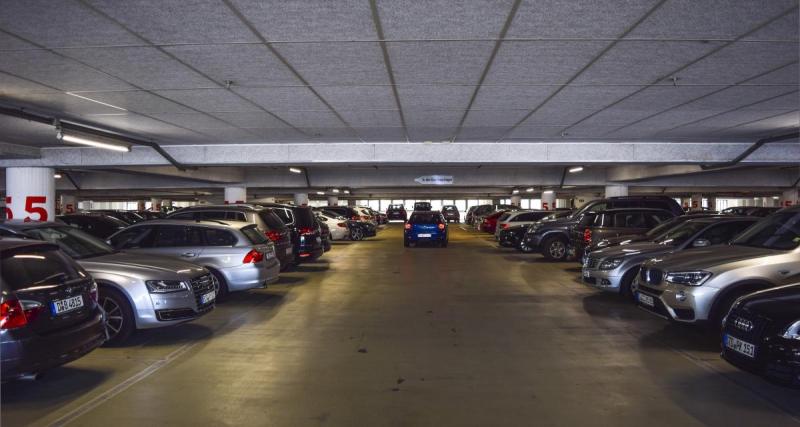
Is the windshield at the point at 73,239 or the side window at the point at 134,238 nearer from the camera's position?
the windshield at the point at 73,239

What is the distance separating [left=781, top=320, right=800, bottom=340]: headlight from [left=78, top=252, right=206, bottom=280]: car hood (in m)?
6.70

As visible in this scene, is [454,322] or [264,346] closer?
[264,346]

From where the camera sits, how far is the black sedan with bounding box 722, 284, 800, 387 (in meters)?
4.61

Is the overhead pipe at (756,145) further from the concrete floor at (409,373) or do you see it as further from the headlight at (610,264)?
the concrete floor at (409,373)

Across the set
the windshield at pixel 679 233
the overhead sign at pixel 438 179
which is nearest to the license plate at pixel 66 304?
the windshield at pixel 679 233

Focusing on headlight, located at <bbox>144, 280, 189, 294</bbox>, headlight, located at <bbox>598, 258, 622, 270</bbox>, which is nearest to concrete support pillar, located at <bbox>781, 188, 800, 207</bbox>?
headlight, located at <bbox>598, 258, 622, 270</bbox>

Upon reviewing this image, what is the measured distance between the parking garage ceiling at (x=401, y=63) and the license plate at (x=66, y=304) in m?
2.78

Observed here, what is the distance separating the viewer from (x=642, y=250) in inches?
385

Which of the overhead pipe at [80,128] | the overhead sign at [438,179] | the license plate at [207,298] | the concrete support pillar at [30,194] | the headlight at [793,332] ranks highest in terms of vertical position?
the overhead pipe at [80,128]

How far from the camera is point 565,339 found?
7.15 meters

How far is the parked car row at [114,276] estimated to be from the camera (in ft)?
15.3

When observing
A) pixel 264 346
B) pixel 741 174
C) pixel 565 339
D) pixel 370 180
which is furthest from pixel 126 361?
pixel 741 174

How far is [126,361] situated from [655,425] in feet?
18.0

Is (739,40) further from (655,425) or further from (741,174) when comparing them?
(741,174)
